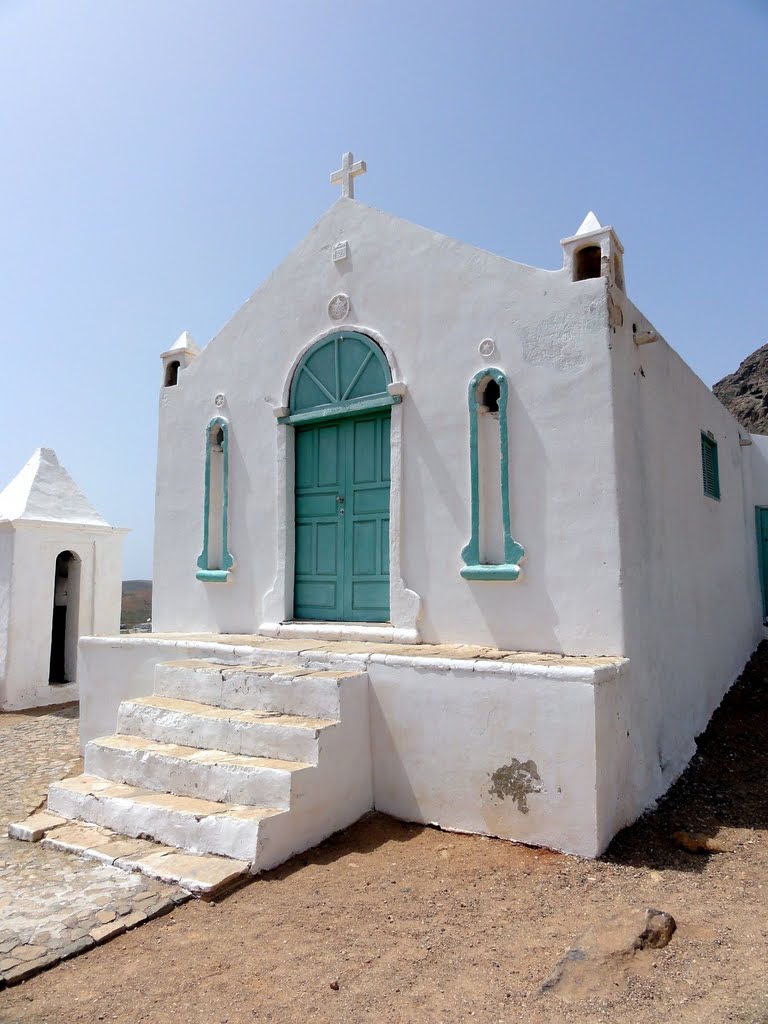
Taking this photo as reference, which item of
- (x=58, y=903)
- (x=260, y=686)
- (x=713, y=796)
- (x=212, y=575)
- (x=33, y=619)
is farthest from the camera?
(x=33, y=619)

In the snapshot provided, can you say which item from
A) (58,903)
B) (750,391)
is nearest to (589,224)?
(58,903)

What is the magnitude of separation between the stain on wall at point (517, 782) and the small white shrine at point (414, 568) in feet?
0.05

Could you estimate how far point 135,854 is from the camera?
14.4 ft

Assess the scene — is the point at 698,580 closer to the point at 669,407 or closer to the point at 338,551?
the point at 669,407

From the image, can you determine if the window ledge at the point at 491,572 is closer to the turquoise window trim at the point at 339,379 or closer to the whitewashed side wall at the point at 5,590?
the turquoise window trim at the point at 339,379

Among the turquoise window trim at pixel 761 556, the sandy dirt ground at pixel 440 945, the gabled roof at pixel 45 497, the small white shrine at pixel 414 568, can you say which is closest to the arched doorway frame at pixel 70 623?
the gabled roof at pixel 45 497

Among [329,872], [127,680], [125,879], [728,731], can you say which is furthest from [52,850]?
[728,731]

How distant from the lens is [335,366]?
6.95 m

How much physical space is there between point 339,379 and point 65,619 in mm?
Answer: 7494

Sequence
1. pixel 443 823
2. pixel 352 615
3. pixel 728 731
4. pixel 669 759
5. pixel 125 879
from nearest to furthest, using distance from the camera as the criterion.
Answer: pixel 125 879 → pixel 443 823 → pixel 669 759 → pixel 352 615 → pixel 728 731

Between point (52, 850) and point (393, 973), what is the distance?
2.61 metres

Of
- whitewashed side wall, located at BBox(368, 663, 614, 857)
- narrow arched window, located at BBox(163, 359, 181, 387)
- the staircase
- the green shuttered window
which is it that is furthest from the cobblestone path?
the green shuttered window

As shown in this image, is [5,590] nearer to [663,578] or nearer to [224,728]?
[224,728]

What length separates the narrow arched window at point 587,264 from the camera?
5668 millimetres
